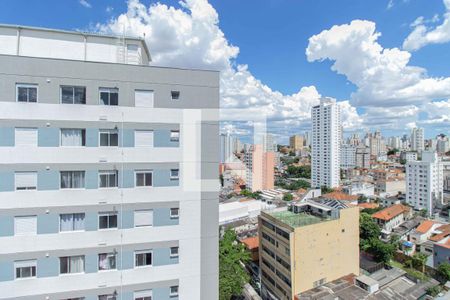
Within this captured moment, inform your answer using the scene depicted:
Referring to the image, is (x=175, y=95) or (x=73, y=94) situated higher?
(x=175, y=95)

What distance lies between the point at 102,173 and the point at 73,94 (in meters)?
2.23

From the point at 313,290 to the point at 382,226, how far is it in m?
22.8

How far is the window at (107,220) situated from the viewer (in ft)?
21.6

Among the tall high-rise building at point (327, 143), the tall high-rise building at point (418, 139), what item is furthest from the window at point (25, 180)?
the tall high-rise building at point (418, 139)

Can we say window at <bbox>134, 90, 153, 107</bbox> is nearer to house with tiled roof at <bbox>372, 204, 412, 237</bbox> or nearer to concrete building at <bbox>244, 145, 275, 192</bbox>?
house with tiled roof at <bbox>372, 204, 412, 237</bbox>

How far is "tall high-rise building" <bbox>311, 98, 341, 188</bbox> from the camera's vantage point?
55125mm

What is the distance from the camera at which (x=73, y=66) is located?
6.34 metres

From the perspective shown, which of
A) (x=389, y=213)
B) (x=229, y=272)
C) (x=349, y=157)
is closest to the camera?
(x=229, y=272)

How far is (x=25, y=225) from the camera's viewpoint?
6180 millimetres

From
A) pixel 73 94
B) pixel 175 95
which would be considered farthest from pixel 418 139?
pixel 73 94

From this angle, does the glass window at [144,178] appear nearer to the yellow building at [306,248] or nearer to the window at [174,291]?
the window at [174,291]

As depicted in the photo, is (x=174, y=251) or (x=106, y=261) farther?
(x=174, y=251)

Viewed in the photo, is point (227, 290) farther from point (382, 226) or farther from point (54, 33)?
point (382, 226)

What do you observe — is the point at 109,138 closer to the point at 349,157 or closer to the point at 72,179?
the point at 72,179
